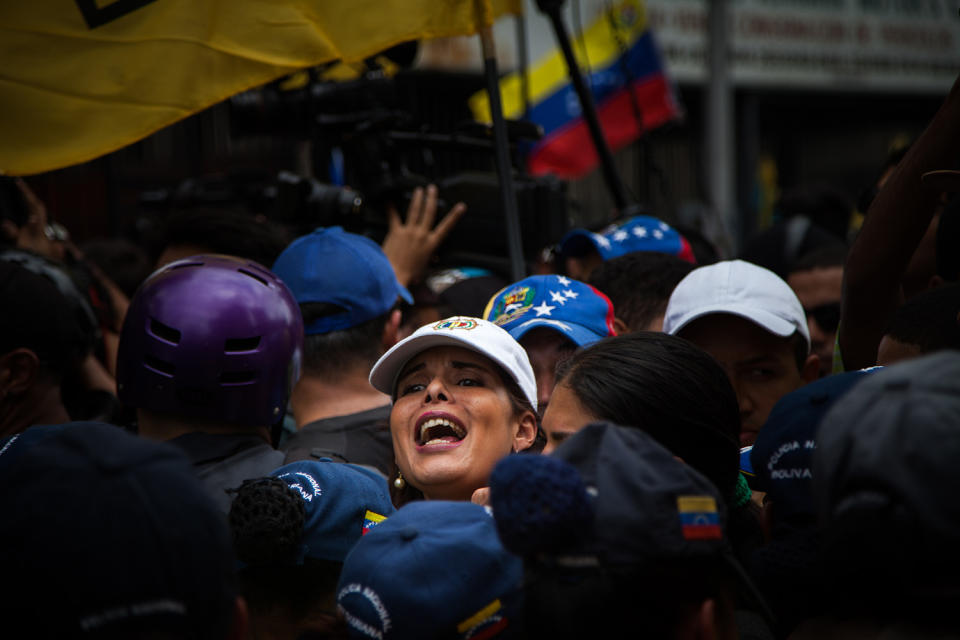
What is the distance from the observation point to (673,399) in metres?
2.28

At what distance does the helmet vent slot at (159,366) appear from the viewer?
2.73 metres

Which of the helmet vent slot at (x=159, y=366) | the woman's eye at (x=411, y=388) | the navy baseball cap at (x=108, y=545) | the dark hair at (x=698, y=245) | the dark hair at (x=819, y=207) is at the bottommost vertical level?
the dark hair at (x=819, y=207)

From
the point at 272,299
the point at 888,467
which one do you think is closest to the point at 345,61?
the point at 272,299

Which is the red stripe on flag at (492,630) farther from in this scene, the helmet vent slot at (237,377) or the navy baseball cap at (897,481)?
the helmet vent slot at (237,377)

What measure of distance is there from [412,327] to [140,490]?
295 centimetres

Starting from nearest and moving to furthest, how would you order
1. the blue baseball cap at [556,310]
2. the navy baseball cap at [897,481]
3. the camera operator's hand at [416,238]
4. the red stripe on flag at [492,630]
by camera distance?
the navy baseball cap at [897,481], the red stripe on flag at [492,630], the blue baseball cap at [556,310], the camera operator's hand at [416,238]

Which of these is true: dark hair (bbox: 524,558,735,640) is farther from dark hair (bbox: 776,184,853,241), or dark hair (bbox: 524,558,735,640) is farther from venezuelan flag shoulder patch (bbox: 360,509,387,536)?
dark hair (bbox: 776,184,853,241)

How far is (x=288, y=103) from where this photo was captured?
4.93 meters

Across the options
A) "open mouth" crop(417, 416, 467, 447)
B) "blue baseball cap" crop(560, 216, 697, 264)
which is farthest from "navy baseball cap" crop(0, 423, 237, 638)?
"blue baseball cap" crop(560, 216, 697, 264)

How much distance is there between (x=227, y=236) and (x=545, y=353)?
63.3 inches

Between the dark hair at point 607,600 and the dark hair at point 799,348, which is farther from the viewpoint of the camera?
the dark hair at point 799,348

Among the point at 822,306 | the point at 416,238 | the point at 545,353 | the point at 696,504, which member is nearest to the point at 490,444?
the point at 545,353

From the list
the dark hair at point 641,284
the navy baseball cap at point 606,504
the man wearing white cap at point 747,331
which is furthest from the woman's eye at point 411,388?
the navy baseball cap at point 606,504

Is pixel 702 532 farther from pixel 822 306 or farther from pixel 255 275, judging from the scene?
pixel 822 306
